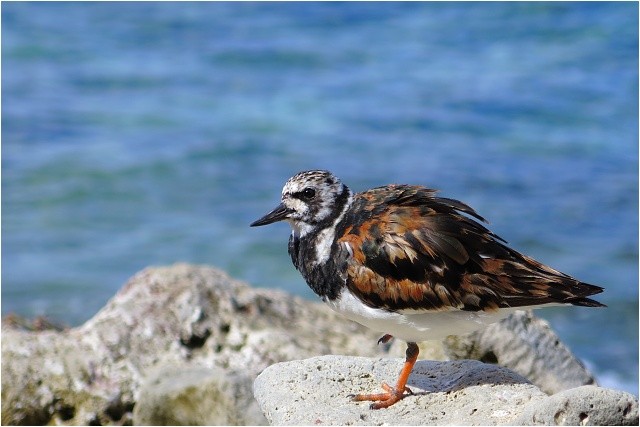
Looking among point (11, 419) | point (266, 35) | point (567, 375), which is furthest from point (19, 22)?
point (567, 375)

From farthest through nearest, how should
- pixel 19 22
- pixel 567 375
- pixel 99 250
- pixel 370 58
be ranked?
pixel 19 22
pixel 370 58
pixel 99 250
pixel 567 375

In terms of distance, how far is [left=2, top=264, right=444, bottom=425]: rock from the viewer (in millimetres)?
8078

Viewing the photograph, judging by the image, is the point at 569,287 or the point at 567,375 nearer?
the point at 569,287

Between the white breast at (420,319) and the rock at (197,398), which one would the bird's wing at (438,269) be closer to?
the white breast at (420,319)

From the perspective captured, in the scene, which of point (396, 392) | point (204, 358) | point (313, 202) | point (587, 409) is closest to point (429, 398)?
point (396, 392)

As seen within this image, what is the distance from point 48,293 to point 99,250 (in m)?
1.33

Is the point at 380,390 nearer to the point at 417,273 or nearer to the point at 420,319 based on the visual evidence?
the point at 420,319

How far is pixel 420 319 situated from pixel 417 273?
0.28m

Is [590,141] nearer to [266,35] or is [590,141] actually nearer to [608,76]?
[608,76]

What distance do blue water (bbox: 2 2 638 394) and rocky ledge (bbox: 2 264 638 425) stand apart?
416cm

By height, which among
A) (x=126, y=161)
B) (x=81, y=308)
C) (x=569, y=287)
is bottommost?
(x=81, y=308)

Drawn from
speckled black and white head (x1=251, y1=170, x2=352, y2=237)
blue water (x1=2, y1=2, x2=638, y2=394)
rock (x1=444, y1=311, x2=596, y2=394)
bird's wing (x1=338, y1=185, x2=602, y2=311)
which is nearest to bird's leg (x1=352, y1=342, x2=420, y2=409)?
bird's wing (x1=338, y1=185, x2=602, y2=311)

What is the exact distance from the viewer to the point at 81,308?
13133 mm

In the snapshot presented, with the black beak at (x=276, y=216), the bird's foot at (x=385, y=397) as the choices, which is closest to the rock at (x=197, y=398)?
the bird's foot at (x=385, y=397)
